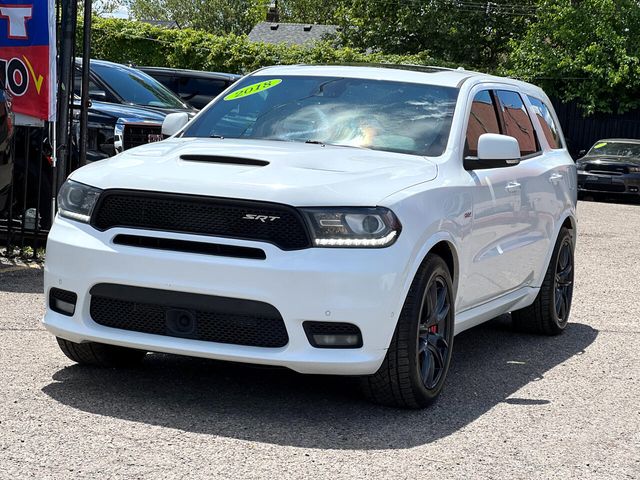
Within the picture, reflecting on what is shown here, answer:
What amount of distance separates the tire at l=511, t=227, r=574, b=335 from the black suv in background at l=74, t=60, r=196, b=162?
5.92 metres

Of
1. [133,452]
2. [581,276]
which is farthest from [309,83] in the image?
[581,276]

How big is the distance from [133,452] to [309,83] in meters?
2.98

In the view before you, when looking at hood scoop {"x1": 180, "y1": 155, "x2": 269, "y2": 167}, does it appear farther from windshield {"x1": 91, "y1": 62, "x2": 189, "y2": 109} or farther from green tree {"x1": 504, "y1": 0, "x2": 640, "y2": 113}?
green tree {"x1": 504, "y1": 0, "x2": 640, "y2": 113}

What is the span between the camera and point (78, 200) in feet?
19.4

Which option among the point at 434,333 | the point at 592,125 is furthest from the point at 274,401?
the point at 592,125

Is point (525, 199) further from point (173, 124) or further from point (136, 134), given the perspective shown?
point (136, 134)

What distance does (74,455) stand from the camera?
4883 mm

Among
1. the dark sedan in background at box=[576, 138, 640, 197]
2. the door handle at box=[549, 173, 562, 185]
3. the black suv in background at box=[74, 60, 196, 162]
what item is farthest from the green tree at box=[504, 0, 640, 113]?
the door handle at box=[549, 173, 562, 185]

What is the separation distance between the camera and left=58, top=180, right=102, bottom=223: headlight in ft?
19.1

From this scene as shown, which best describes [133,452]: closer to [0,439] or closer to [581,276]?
[0,439]

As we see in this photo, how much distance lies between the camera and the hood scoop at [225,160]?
19.4 feet

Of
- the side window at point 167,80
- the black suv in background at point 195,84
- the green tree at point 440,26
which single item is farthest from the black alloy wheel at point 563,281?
the green tree at point 440,26

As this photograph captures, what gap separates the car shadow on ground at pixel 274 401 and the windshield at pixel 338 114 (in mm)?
1283

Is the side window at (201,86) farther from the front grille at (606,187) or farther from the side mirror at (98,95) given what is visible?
the front grille at (606,187)
